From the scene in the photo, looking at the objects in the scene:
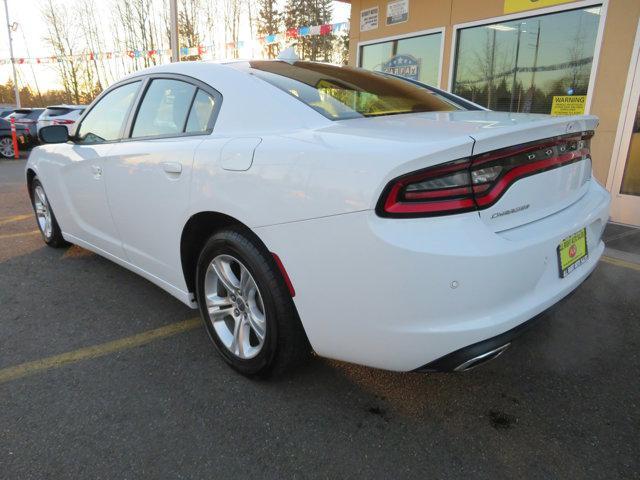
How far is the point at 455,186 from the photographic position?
A: 160cm

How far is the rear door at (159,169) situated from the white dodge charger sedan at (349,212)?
12 mm

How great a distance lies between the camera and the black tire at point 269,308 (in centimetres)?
200

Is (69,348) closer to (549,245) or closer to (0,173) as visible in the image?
(549,245)

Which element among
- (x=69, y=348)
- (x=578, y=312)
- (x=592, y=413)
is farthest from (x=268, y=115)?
(x=578, y=312)

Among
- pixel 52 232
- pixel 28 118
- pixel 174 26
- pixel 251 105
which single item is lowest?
pixel 52 232

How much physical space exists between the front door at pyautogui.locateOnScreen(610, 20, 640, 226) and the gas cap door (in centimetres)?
497

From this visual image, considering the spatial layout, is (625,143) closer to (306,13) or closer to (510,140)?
(510,140)

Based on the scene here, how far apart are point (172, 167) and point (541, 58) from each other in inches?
215

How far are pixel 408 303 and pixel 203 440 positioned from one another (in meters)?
1.04

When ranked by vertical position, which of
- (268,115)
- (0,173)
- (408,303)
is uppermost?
(268,115)

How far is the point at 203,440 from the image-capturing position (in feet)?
6.30

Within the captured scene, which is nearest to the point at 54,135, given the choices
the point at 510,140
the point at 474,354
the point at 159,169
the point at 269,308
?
the point at 159,169

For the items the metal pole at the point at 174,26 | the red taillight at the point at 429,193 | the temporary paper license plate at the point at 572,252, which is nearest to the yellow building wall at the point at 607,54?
the temporary paper license plate at the point at 572,252

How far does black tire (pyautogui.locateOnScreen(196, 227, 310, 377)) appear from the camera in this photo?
1995mm
